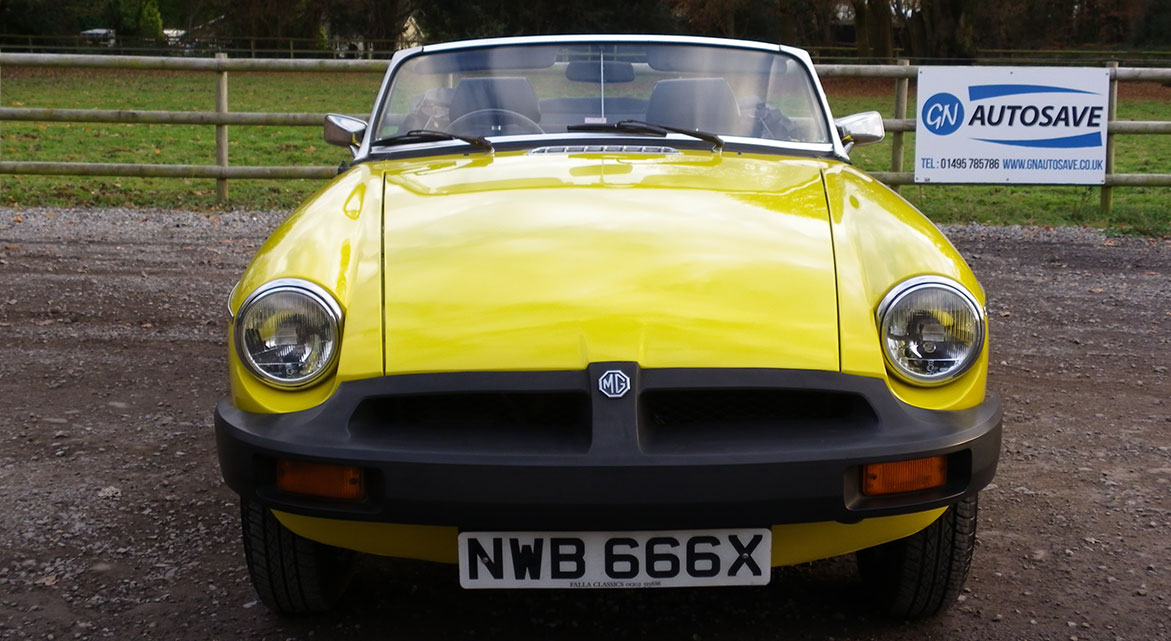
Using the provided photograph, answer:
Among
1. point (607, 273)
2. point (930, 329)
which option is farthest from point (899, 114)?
point (607, 273)

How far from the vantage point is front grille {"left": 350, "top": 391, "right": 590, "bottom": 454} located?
232 cm

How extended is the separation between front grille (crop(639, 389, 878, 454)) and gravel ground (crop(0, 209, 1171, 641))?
635 millimetres

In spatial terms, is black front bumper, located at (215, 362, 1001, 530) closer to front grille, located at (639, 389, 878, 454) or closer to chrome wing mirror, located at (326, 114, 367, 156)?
front grille, located at (639, 389, 878, 454)

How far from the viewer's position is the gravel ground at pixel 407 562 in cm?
287

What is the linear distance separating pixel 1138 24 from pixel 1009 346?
150 feet

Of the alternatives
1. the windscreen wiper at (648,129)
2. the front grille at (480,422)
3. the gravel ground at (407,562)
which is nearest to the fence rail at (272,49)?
the gravel ground at (407,562)

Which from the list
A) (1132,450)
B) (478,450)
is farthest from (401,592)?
(1132,450)

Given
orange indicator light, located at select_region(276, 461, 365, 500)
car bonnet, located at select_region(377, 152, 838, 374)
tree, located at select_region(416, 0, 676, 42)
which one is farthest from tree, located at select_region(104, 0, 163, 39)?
orange indicator light, located at select_region(276, 461, 365, 500)

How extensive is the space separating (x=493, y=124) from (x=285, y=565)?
66.4 inches

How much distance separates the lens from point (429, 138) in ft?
12.2

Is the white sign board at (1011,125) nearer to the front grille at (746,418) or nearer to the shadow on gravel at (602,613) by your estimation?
the shadow on gravel at (602,613)

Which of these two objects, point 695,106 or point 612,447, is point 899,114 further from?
point 612,447

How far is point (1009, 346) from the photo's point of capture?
5812mm

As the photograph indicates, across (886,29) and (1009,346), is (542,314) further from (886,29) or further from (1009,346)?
(886,29)
